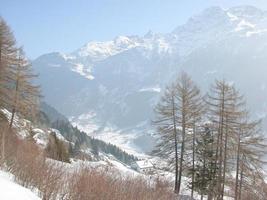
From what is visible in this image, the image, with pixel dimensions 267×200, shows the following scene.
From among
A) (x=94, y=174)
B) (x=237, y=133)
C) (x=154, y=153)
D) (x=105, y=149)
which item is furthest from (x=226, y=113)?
(x=105, y=149)

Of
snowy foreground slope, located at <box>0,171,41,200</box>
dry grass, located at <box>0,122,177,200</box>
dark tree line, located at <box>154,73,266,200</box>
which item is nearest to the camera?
snowy foreground slope, located at <box>0,171,41,200</box>

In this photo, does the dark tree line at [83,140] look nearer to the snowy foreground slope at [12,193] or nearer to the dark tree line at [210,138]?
the dark tree line at [210,138]

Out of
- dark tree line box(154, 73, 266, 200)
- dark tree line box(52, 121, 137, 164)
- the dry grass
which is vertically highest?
dark tree line box(52, 121, 137, 164)

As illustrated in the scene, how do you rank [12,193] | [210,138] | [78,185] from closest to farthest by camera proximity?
[12,193], [78,185], [210,138]

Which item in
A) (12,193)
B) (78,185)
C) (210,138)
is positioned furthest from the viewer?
(210,138)

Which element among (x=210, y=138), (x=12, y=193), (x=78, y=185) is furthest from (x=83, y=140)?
(x=12, y=193)

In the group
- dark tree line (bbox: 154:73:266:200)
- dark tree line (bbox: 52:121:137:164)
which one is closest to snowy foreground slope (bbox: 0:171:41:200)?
dark tree line (bbox: 154:73:266:200)

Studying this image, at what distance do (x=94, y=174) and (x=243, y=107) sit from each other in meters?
27.7

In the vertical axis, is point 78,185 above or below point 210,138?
below

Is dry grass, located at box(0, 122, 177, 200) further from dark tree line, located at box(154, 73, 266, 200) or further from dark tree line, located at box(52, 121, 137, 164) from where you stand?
dark tree line, located at box(52, 121, 137, 164)

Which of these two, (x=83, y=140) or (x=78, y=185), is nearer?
(x=78, y=185)

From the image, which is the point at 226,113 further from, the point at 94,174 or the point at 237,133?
the point at 94,174

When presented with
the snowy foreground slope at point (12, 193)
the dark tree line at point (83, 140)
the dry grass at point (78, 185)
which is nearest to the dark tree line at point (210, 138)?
the dry grass at point (78, 185)

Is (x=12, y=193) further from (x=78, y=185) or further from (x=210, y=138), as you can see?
(x=210, y=138)
